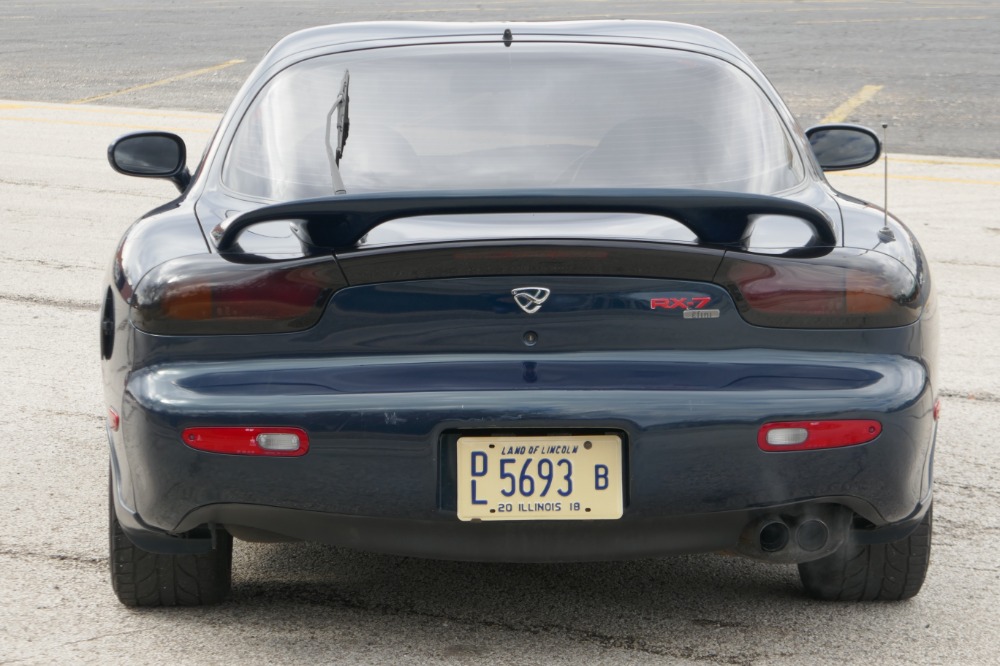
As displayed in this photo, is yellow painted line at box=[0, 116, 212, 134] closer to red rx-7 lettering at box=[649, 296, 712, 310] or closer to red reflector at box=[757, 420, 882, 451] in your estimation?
red rx-7 lettering at box=[649, 296, 712, 310]

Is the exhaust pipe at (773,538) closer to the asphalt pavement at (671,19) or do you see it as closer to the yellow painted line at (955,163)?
the yellow painted line at (955,163)

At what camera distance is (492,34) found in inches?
159

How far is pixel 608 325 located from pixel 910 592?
1.22m

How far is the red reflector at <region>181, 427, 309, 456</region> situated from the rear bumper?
0.07 ft

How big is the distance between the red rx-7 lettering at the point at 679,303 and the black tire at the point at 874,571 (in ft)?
2.90

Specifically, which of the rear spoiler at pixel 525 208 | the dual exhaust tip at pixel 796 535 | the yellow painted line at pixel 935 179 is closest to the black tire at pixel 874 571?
the dual exhaust tip at pixel 796 535

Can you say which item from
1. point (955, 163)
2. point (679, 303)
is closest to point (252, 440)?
point (679, 303)

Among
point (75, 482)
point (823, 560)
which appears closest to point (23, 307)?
point (75, 482)

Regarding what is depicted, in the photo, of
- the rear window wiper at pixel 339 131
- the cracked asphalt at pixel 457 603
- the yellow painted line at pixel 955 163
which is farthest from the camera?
the yellow painted line at pixel 955 163

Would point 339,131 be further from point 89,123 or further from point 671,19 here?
point 671,19

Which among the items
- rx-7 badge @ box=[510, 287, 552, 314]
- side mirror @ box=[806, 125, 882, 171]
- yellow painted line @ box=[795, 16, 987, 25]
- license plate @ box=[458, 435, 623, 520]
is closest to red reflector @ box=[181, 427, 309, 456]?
license plate @ box=[458, 435, 623, 520]

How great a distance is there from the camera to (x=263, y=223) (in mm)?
3184

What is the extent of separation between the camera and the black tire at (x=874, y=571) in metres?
3.52

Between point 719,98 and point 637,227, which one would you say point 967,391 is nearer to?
point 719,98
